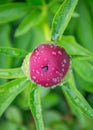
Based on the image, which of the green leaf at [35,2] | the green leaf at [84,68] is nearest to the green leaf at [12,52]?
the green leaf at [84,68]

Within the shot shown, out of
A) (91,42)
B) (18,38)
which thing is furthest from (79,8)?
(18,38)

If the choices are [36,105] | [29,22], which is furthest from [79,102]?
[29,22]

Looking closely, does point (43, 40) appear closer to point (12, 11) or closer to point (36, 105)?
point (12, 11)

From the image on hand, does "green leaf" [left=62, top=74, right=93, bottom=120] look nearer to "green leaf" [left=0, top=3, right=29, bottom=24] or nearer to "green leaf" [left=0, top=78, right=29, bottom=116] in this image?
"green leaf" [left=0, top=78, right=29, bottom=116]

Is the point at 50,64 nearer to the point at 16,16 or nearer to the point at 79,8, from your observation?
the point at 16,16

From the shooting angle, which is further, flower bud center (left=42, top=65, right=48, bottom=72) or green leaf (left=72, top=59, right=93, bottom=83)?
green leaf (left=72, top=59, right=93, bottom=83)

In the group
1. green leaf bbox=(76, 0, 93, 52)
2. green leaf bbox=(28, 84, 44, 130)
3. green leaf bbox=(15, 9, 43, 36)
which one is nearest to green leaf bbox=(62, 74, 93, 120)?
green leaf bbox=(28, 84, 44, 130)
